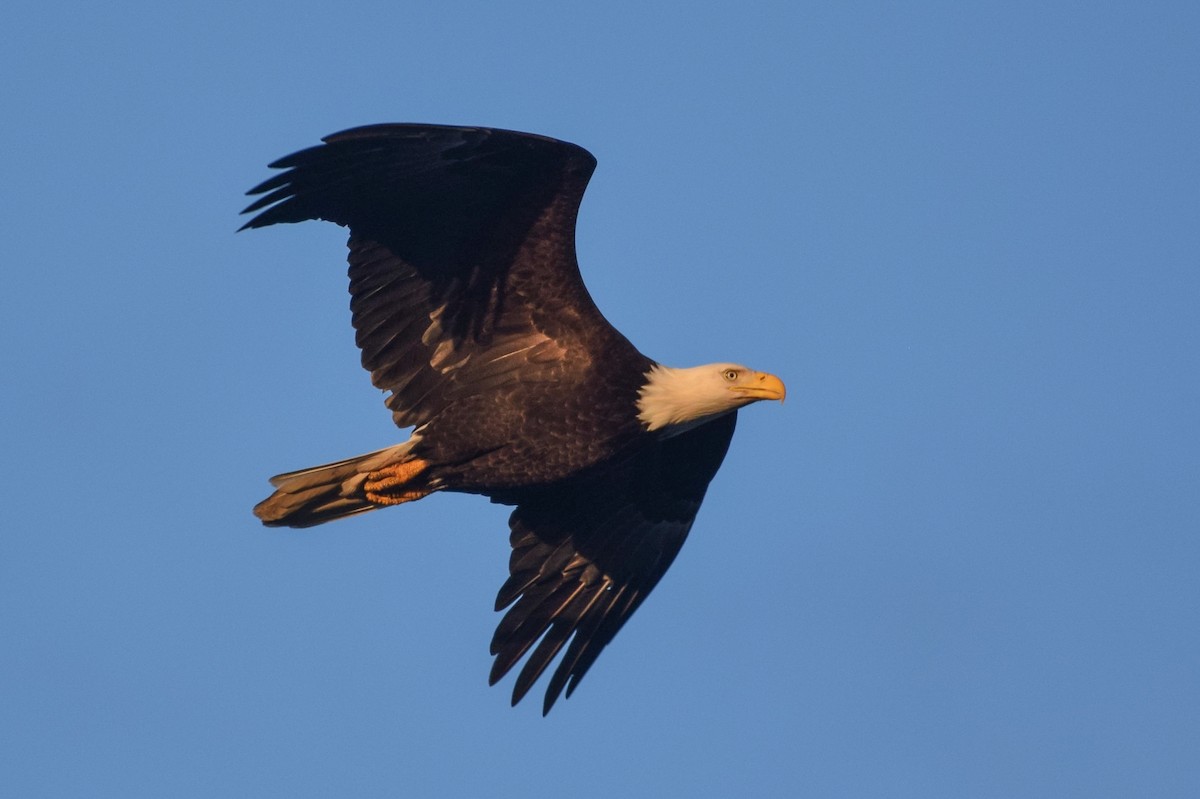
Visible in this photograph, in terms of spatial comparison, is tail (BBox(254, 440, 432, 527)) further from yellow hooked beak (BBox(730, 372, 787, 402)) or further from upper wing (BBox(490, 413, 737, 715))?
yellow hooked beak (BBox(730, 372, 787, 402))

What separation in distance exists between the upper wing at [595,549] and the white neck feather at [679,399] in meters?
0.90

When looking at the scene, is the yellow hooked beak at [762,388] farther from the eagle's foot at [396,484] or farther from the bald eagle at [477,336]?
the eagle's foot at [396,484]

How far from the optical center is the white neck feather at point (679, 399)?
1302 centimetres

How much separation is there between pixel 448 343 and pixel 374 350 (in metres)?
0.47

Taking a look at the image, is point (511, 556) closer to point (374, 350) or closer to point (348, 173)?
point (374, 350)

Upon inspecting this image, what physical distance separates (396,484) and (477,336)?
1.05m

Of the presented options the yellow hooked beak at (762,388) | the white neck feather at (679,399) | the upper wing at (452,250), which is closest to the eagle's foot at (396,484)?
the upper wing at (452,250)

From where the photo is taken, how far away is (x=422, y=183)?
12.7m

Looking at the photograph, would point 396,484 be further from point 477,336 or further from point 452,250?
point 452,250

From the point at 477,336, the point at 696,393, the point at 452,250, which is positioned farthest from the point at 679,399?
the point at 452,250

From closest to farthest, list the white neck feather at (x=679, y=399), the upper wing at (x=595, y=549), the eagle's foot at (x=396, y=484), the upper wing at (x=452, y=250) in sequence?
the upper wing at (x=452, y=250) < the white neck feather at (x=679, y=399) < the eagle's foot at (x=396, y=484) < the upper wing at (x=595, y=549)

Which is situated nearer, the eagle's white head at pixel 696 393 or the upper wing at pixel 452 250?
the upper wing at pixel 452 250

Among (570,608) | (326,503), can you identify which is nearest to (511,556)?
(570,608)

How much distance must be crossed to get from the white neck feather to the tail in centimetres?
144
